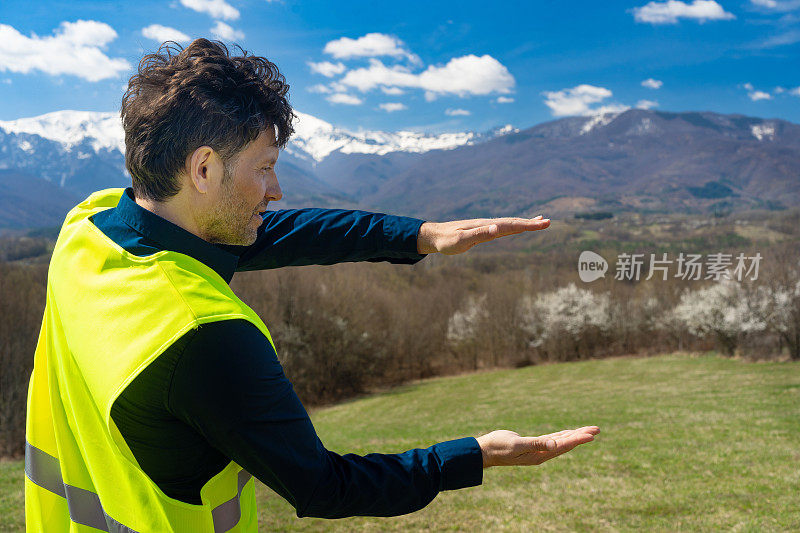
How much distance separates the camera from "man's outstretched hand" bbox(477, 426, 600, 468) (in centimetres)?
138

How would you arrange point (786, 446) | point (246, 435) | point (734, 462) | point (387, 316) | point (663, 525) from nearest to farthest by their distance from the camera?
point (246, 435) < point (663, 525) < point (734, 462) < point (786, 446) < point (387, 316)

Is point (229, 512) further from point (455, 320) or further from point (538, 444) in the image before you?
point (455, 320)

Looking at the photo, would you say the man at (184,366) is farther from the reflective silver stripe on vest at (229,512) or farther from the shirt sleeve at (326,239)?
the shirt sleeve at (326,239)

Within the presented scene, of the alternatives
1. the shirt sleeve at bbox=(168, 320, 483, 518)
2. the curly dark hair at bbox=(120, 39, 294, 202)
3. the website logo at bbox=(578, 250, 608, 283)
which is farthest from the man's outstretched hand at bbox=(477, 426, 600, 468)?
the website logo at bbox=(578, 250, 608, 283)

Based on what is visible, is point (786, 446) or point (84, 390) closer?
point (84, 390)

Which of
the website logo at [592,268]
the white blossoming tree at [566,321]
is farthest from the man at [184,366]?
the website logo at [592,268]

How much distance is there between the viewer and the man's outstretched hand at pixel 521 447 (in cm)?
138

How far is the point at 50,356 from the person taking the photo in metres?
1.35

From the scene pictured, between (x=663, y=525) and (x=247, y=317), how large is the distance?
278 inches

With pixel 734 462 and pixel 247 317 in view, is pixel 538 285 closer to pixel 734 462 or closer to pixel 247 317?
pixel 734 462

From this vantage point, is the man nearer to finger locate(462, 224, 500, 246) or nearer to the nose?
the nose

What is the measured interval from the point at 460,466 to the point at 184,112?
1.06m

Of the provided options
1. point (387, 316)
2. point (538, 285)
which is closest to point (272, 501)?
point (387, 316)

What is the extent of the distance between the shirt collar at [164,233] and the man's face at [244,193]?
0.19 ft
